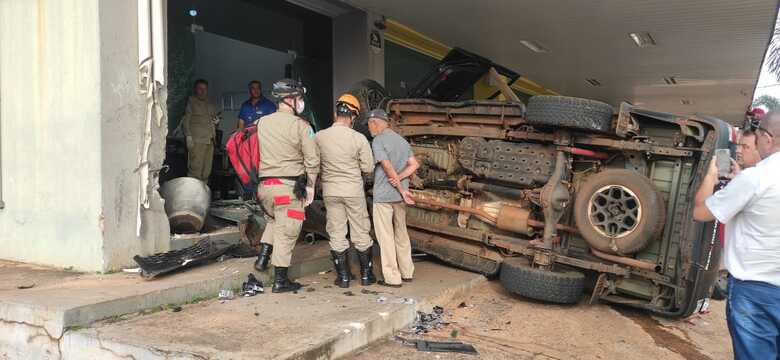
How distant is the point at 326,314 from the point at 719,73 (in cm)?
1187

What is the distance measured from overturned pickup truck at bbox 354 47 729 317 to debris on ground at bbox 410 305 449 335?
101cm

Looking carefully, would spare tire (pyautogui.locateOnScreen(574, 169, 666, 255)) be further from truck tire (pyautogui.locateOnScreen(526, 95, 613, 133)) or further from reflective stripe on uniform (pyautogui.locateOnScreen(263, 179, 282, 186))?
reflective stripe on uniform (pyautogui.locateOnScreen(263, 179, 282, 186))

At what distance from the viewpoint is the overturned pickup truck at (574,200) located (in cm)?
472

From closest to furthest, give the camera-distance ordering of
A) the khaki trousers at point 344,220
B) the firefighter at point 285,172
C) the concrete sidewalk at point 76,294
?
the concrete sidewalk at point 76,294 → the firefighter at point 285,172 → the khaki trousers at point 344,220

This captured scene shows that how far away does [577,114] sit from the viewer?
16.3 ft

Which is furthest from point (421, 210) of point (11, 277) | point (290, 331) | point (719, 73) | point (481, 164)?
point (719, 73)

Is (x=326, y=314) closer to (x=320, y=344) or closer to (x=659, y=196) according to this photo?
(x=320, y=344)

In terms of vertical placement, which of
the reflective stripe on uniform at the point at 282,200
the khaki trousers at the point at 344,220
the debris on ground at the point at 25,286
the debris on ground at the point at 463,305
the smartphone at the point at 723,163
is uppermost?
the smartphone at the point at 723,163

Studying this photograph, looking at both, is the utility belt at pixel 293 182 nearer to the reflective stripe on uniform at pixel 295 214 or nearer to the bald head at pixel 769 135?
the reflective stripe on uniform at pixel 295 214

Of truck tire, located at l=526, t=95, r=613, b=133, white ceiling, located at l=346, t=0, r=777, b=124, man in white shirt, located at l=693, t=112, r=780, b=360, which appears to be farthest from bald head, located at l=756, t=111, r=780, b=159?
white ceiling, located at l=346, t=0, r=777, b=124

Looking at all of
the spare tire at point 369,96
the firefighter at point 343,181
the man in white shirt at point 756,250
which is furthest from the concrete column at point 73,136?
the man in white shirt at point 756,250

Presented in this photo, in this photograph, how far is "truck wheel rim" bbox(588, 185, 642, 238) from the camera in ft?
15.6

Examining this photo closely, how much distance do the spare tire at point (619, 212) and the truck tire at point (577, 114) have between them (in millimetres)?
476

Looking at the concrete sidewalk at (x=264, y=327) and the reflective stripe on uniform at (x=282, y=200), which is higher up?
the reflective stripe on uniform at (x=282, y=200)
